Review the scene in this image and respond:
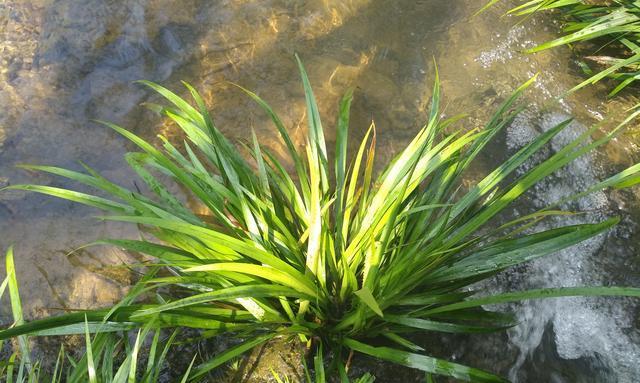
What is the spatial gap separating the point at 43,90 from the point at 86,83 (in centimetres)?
21

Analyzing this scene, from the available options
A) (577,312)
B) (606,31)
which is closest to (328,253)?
(577,312)

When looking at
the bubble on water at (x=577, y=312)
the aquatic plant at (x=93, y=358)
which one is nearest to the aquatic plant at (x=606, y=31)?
the bubble on water at (x=577, y=312)

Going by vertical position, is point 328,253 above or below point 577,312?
above

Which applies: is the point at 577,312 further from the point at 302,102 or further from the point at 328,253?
the point at 302,102

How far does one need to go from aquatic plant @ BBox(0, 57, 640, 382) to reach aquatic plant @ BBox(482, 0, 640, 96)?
3.53ft

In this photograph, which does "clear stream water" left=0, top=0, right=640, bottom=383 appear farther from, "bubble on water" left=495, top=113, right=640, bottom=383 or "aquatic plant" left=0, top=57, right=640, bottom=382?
"aquatic plant" left=0, top=57, right=640, bottom=382

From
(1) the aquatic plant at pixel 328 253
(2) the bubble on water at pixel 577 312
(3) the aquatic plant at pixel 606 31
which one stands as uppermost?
(1) the aquatic plant at pixel 328 253

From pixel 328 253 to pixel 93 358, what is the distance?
800 millimetres

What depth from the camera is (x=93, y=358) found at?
1.72m

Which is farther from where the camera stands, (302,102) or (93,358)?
(302,102)

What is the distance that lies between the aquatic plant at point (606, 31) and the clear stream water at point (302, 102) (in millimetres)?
115

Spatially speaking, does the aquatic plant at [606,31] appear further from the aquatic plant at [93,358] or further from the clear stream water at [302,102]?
the aquatic plant at [93,358]

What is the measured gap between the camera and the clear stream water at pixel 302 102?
2.19 meters

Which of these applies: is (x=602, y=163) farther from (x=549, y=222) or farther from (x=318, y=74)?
(x=318, y=74)
